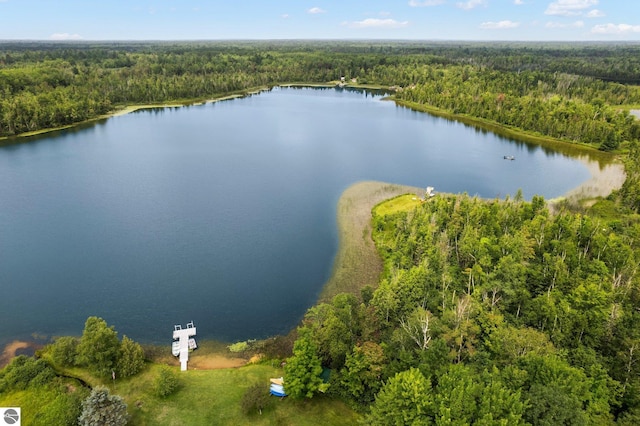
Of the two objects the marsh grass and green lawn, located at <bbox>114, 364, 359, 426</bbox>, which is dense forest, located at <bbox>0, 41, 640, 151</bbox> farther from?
green lawn, located at <bbox>114, 364, 359, 426</bbox>

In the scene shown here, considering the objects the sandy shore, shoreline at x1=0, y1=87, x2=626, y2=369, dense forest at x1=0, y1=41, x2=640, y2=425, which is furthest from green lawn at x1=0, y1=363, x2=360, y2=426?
the sandy shore

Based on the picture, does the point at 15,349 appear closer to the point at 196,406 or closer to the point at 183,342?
the point at 183,342

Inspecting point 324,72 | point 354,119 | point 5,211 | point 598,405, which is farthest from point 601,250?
point 324,72

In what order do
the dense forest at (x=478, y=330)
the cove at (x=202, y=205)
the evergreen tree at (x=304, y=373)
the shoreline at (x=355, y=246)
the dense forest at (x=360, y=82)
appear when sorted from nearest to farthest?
the dense forest at (x=478, y=330)
the evergreen tree at (x=304, y=373)
the shoreline at (x=355, y=246)
the cove at (x=202, y=205)
the dense forest at (x=360, y=82)

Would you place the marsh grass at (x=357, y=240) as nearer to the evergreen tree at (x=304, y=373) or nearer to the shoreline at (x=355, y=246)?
the shoreline at (x=355, y=246)

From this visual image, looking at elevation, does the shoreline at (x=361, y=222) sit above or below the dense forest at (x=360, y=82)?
below

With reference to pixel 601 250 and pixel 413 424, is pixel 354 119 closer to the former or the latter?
pixel 601 250

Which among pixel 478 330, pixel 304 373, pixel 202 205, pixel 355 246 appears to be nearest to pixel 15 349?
pixel 304 373

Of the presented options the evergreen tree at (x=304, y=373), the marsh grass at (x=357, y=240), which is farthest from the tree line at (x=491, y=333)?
the marsh grass at (x=357, y=240)
